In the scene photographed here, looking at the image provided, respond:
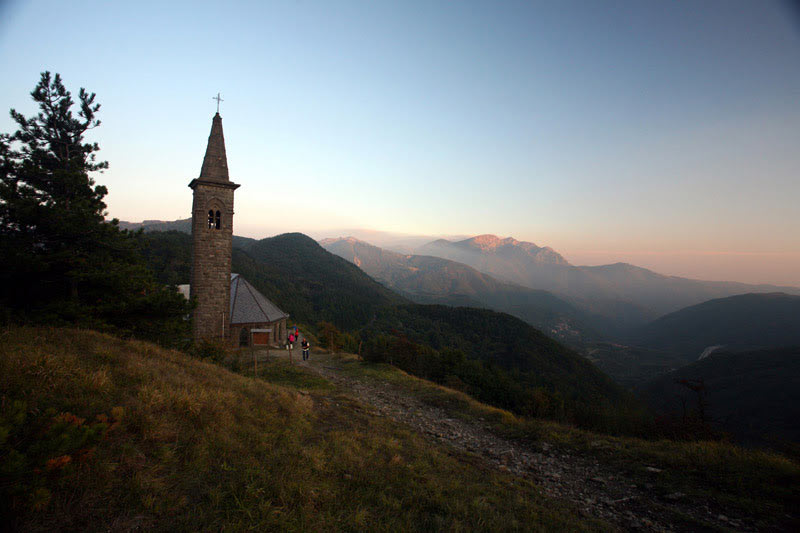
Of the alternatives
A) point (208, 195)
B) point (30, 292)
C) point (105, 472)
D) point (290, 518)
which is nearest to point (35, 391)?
point (105, 472)

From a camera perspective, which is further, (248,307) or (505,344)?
(505,344)

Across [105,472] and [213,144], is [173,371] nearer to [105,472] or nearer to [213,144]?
[105,472]

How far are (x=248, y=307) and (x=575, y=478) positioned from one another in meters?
28.1

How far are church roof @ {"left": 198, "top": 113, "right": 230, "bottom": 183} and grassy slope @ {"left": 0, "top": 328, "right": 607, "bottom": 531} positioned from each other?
14573 mm

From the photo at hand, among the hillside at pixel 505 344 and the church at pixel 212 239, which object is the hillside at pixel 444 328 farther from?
the church at pixel 212 239

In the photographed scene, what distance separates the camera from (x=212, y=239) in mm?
19859

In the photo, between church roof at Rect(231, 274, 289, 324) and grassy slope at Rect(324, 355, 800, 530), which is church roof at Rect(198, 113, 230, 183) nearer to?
church roof at Rect(231, 274, 289, 324)

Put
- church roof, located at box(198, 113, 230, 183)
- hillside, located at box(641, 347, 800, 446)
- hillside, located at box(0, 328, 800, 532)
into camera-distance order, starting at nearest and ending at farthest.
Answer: hillside, located at box(0, 328, 800, 532) < church roof, located at box(198, 113, 230, 183) < hillside, located at box(641, 347, 800, 446)

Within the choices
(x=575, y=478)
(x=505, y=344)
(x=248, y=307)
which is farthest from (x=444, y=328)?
(x=575, y=478)

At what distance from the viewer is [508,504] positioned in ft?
19.1

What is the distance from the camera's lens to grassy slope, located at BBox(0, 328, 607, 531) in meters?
3.66

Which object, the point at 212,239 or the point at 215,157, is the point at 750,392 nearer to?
the point at 212,239

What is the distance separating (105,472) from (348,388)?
40.9 ft

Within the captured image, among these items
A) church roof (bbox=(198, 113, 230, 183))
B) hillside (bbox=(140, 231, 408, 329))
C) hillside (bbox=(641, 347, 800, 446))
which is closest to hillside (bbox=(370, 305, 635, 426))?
hillside (bbox=(641, 347, 800, 446))
